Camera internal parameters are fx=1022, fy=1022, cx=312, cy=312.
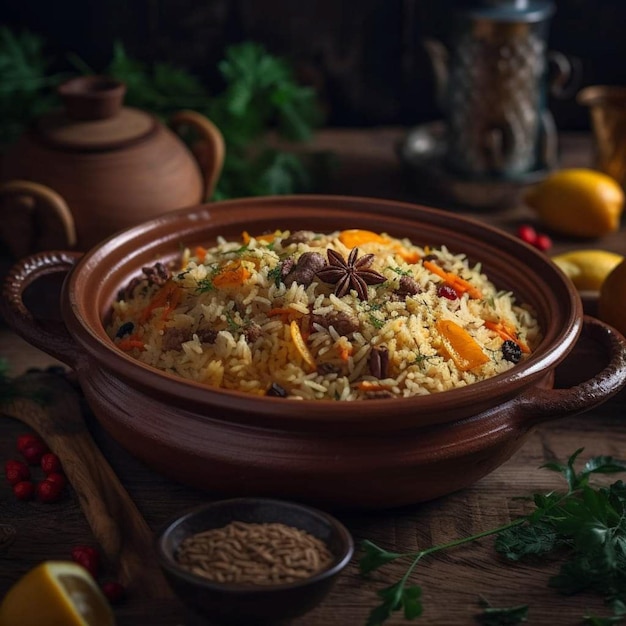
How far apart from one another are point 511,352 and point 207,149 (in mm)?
2090

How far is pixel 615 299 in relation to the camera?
318 cm

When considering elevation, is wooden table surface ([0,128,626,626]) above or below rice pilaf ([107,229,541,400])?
below

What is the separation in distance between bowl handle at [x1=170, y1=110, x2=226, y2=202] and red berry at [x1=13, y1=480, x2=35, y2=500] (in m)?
1.95

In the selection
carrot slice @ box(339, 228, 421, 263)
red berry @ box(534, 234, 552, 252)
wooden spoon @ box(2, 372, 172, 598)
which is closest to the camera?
wooden spoon @ box(2, 372, 172, 598)

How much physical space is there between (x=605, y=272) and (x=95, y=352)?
6.51 ft

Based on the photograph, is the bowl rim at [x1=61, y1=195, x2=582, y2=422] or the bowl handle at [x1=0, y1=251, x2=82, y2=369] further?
the bowl handle at [x1=0, y1=251, x2=82, y2=369]

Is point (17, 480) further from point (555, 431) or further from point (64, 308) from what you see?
point (555, 431)

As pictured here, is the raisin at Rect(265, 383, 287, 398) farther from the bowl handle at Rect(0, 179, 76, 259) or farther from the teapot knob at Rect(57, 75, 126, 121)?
the teapot knob at Rect(57, 75, 126, 121)

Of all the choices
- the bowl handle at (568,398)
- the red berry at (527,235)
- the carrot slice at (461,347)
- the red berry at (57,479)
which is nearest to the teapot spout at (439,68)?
the red berry at (527,235)

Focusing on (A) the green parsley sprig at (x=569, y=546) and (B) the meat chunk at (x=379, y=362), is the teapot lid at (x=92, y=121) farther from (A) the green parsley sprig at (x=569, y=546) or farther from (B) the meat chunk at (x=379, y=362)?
(A) the green parsley sprig at (x=569, y=546)

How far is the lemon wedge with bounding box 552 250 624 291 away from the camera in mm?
3641

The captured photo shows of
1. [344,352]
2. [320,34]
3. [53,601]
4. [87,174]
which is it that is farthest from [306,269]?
[320,34]

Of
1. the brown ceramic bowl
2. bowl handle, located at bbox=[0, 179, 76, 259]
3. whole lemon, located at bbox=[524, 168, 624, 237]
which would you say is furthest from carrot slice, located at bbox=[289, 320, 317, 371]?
whole lemon, located at bbox=[524, 168, 624, 237]

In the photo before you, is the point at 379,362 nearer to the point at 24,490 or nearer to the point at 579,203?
the point at 24,490
